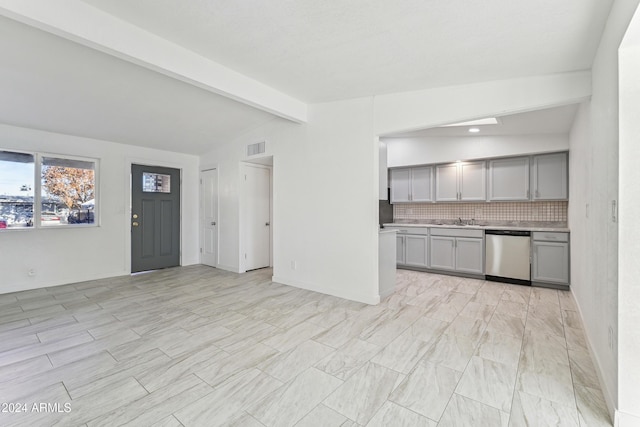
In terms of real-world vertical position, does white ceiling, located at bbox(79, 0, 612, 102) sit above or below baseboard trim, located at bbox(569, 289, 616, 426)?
above

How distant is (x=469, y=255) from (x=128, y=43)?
548cm

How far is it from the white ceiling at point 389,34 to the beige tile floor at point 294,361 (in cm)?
251

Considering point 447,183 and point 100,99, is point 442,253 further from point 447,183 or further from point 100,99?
point 100,99

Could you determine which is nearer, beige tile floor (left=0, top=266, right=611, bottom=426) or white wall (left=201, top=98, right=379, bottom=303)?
beige tile floor (left=0, top=266, right=611, bottom=426)

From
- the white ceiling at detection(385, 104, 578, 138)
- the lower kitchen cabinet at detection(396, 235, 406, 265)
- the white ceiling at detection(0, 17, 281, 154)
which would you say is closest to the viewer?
the white ceiling at detection(0, 17, 281, 154)

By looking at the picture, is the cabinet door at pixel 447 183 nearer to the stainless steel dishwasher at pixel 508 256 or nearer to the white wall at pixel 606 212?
the stainless steel dishwasher at pixel 508 256

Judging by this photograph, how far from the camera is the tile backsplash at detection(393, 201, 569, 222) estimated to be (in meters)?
4.88

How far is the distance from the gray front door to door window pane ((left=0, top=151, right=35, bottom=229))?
4.47 feet

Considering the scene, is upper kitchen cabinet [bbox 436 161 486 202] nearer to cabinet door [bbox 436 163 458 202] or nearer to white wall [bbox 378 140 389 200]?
cabinet door [bbox 436 163 458 202]

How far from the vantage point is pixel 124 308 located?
3.50 meters

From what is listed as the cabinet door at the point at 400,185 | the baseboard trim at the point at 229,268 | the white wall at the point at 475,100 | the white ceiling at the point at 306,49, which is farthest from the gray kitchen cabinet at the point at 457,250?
the baseboard trim at the point at 229,268

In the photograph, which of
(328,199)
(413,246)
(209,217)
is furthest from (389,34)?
(209,217)

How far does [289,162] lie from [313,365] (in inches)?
124

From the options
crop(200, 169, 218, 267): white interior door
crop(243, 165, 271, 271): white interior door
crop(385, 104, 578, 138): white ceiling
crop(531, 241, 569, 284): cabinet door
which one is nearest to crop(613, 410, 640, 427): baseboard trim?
crop(385, 104, 578, 138): white ceiling
